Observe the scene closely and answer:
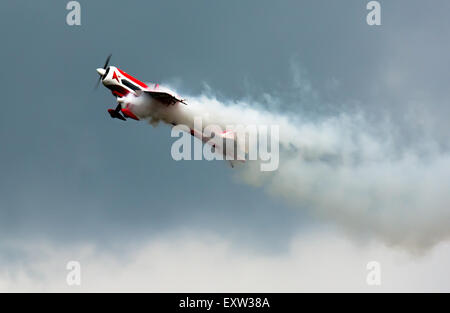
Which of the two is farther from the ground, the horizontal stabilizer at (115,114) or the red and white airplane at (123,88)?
the red and white airplane at (123,88)

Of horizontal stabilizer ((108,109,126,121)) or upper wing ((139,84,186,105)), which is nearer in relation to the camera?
upper wing ((139,84,186,105))

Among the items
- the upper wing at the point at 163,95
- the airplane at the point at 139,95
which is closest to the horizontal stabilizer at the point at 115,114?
the airplane at the point at 139,95

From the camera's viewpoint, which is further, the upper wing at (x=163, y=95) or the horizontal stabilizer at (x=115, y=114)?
the horizontal stabilizer at (x=115, y=114)

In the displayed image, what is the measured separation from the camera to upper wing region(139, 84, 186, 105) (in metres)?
66.3

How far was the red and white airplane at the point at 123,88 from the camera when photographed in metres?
67.2

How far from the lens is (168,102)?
6719 centimetres

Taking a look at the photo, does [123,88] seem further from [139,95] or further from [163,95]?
[163,95]

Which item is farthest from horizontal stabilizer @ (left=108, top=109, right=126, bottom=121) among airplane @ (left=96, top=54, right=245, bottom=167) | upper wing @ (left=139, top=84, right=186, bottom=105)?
upper wing @ (left=139, top=84, right=186, bottom=105)

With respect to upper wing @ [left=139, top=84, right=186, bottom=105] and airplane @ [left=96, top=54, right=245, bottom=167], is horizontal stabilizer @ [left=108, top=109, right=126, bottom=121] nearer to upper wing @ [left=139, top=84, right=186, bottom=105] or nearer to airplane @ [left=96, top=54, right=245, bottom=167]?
airplane @ [left=96, top=54, right=245, bottom=167]

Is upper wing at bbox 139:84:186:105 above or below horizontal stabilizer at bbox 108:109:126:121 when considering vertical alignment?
above

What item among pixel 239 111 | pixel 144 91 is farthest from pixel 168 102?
pixel 239 111

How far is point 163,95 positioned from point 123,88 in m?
4.65

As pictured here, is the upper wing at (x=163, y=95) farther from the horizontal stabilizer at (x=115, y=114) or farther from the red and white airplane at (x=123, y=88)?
the horizontal stabilizer at (x=115, y=114)

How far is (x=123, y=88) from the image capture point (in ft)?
226
